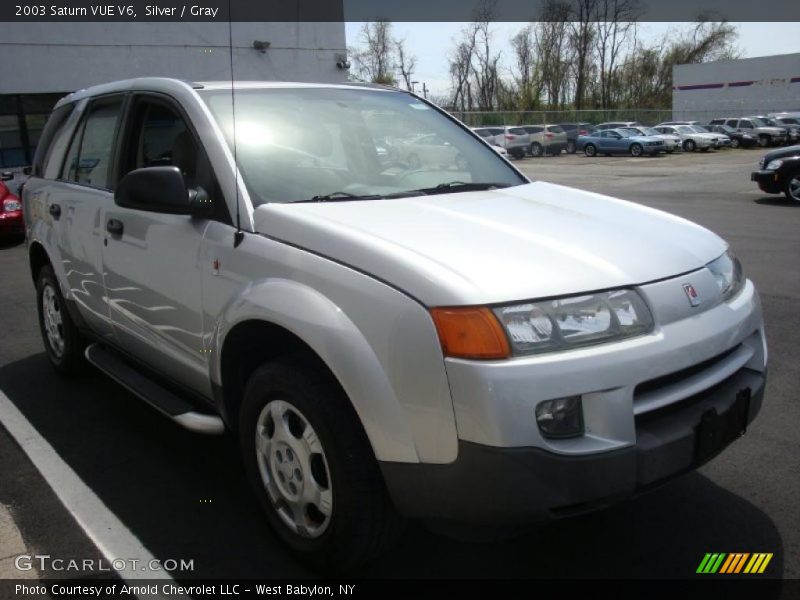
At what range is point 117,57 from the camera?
22.9 metres

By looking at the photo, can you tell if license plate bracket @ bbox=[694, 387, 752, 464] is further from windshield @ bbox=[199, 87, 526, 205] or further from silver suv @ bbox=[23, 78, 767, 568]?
windshield @ bbox=[199, 87, 526, 205]

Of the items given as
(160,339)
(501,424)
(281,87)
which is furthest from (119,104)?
(501,424)

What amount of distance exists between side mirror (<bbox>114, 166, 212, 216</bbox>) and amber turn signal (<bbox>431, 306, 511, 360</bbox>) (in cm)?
132

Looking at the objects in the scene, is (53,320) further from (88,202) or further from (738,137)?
(738,137)

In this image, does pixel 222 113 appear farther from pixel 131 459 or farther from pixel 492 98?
pixel 492 98

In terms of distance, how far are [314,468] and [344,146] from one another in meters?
1.53

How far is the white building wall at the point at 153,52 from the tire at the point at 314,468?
1833 cm

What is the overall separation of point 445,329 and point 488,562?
1132 mm

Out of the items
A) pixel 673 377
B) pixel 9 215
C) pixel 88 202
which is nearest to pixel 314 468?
pixel 673 377

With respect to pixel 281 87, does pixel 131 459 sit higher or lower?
lower

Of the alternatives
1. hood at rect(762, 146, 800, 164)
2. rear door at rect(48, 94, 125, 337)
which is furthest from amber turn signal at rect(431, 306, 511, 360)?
hood at rect(762, 146, 800, 164)

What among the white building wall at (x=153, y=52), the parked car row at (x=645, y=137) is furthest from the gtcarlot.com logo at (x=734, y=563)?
the parked car row at (x=645, y=137)

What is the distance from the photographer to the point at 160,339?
11.4ft

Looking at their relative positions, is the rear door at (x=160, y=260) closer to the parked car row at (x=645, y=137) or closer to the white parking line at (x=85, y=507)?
the white parking line at (x=85, y=507)
